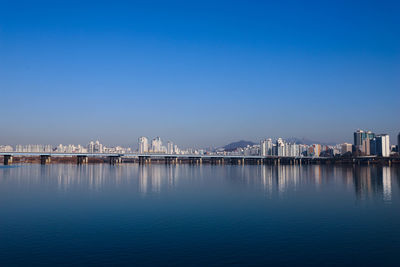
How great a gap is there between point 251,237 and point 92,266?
22.1ft

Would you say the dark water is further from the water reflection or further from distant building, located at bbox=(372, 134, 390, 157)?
distant building, located at bbox=(372, 134, 390, 157)

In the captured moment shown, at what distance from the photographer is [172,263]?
11.0 meters

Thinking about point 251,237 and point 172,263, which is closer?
point 172,263

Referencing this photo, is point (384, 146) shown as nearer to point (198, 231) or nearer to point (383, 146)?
point (383, 146)

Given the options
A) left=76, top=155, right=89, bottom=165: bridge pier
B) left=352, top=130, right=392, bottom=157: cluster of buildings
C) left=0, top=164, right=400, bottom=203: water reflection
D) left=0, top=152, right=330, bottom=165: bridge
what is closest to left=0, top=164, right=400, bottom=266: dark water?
left=0, top=164, right=400, bottom=203: water reflection

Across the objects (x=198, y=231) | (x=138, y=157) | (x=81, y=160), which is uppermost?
(x=138, y=157)

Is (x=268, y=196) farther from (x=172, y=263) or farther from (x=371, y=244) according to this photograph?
(x=172, y=263)

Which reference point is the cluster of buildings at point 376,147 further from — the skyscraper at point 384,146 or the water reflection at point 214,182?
A: the water reflection at point 214,182

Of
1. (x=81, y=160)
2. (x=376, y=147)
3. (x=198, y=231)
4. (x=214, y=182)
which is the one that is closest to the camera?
(x=198, y=231)

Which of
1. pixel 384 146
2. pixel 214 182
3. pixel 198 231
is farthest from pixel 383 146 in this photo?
pixel 198 231

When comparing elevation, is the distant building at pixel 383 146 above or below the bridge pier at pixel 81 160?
above

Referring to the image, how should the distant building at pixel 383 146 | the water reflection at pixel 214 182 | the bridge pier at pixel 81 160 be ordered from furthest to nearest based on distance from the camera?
the distant building at pixel 383 146
the bridge pier at pixel 81 160
the water reflection at pixel 214 182

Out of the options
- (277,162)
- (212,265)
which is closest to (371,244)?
(212,265)

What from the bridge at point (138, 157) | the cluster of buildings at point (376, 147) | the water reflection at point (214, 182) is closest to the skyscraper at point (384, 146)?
the cluster of buildings at point (376, 147)
